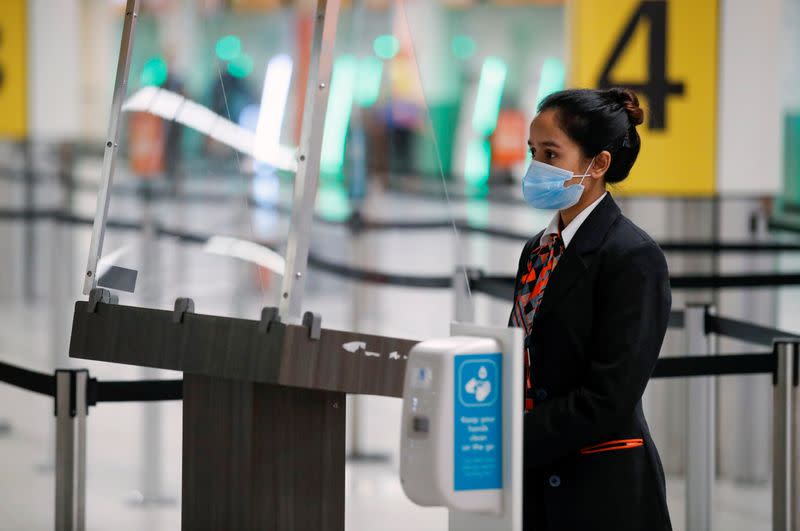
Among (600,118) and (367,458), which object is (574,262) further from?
(367,458)

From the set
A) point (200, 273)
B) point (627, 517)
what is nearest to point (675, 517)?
point (200, 273)

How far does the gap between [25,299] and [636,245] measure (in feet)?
29.5

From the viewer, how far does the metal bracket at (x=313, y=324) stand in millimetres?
2078

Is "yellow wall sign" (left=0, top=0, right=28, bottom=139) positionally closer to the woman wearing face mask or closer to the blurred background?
the blurred background

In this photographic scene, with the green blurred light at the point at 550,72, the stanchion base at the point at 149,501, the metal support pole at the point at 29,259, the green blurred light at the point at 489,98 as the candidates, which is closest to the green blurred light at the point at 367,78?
the stanchion base at the point at 149,501

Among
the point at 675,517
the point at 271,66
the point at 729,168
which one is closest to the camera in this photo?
the point at 271,66

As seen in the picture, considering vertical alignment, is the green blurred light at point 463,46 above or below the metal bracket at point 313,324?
above

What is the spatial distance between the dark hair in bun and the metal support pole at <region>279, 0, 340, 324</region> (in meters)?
0.41

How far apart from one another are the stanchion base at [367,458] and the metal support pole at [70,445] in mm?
2394

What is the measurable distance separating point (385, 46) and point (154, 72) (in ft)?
4.23

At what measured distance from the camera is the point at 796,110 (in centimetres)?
1481

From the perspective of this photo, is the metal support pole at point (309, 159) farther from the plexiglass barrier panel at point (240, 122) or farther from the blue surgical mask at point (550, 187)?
the blue surgical mask at point (550, 187)

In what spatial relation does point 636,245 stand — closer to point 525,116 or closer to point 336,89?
point 336,89

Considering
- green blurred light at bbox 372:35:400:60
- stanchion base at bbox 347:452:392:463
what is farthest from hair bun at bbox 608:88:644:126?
stanchion base at bbox 347:452:392:463
